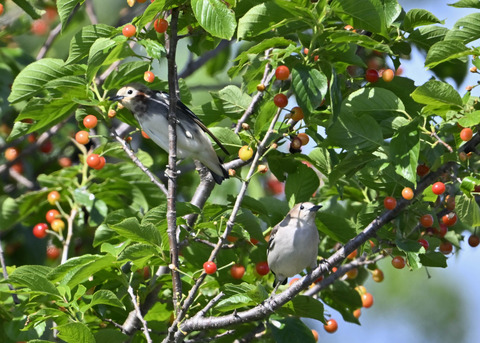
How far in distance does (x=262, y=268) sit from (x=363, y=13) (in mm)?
2320

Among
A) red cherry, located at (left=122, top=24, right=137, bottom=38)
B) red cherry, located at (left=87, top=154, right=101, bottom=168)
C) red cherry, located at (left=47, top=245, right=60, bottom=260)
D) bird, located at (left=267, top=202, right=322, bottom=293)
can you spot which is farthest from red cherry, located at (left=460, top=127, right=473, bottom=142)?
red cherry, located at (left=47, top=245, right=60, bottom=260)

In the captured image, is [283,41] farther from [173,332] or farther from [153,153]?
[153,153]

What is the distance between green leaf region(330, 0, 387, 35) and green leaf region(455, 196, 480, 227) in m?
1.08

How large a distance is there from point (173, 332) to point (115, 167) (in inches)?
85.5

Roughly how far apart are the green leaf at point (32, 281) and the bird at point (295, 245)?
5.74 feet

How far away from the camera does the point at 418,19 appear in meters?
4.98

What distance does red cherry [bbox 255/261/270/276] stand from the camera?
233 inches

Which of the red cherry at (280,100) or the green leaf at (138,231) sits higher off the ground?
the red cherry at (280,100)

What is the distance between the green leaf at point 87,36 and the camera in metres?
5.03

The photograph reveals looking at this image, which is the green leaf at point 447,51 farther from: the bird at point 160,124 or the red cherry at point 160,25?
the bird at point 160,124

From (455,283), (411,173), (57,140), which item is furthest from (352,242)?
(455,283)

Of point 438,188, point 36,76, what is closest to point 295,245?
point 438,188

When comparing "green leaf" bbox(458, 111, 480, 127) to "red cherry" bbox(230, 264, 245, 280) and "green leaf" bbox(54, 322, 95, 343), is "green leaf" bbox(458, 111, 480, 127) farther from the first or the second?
"green leaf" bbox(54, 322, 95, 343)

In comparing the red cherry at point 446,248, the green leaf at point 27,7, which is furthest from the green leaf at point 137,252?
the green leaf at point 27,7
